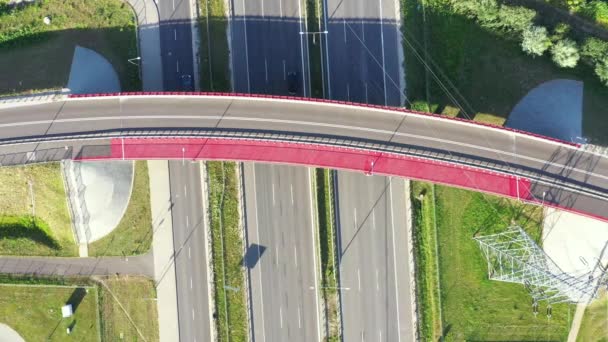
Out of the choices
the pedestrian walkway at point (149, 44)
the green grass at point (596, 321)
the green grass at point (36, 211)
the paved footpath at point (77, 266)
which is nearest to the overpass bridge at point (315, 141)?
the green grass at point (36, 211)

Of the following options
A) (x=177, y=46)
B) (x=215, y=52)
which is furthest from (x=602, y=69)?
(x=177, y=46)

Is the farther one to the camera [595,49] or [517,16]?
[517,16]

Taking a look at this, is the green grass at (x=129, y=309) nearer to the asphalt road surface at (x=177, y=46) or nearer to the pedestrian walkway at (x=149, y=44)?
the pedestrian walkway at (x=149, y=44)

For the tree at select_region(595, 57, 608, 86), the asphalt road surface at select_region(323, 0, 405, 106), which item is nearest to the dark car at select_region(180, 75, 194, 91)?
the asphalt road surface at select_region(323, 0, 405, 106)

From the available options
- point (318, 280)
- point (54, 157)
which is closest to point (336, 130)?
point (318, 280)

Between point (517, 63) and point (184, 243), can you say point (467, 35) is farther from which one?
point (184, 243)

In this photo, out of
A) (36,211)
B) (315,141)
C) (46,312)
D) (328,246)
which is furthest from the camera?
(46,312)

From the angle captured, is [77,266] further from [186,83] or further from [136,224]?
[186,83]
